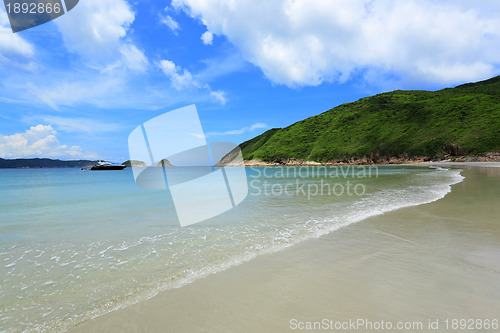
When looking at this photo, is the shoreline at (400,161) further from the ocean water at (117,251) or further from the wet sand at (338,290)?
the wet sand at (338,290)

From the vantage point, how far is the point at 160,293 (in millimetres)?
4160

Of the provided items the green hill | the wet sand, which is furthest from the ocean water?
the green hill

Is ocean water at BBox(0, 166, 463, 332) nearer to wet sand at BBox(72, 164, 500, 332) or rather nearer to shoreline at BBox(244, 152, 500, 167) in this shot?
wet sand at BBox(72, 164, 500, 332)

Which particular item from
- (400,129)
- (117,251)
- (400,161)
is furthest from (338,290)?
(400,129)

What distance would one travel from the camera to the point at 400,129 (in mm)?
112812

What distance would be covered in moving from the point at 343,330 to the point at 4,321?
513 cm

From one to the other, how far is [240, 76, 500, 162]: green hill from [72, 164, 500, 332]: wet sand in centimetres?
10176

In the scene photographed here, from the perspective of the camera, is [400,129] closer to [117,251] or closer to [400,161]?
[400,161]

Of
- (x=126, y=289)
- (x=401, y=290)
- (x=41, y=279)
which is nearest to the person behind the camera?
(x=401, y=290)

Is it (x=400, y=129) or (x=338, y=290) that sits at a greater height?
(x=400, y=129)

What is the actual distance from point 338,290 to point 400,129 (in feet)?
436

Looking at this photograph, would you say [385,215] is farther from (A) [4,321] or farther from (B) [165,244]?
(A) [4,321]

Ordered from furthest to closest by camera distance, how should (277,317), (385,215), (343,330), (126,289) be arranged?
(385,215) < (126,289) < (277,317) < (343,330)

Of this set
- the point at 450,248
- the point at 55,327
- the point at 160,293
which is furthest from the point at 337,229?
the point at 55,327
